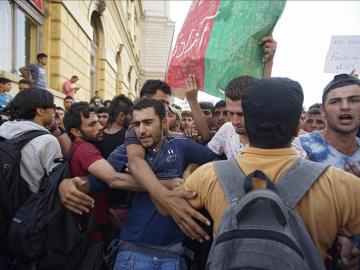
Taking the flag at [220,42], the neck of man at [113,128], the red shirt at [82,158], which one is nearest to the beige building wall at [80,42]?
the neck of man at [113,128]

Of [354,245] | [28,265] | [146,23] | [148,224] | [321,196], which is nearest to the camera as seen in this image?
[321,196]

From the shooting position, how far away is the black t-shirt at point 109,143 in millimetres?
3007

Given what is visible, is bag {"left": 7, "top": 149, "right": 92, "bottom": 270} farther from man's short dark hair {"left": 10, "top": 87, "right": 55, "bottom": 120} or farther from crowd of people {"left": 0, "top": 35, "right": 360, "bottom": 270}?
man's short dark hair {"left": 10, "top": 87, "right": 55, "bottom": 120}

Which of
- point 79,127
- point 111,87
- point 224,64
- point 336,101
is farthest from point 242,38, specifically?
point 111,87

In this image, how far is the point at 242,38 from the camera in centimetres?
255

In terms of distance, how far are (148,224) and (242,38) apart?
4.89ft

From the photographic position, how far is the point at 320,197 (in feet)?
3.92

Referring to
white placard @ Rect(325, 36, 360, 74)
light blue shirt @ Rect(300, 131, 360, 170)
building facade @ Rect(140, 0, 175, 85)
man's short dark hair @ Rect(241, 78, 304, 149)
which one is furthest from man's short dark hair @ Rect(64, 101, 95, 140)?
building facade @ Rect(140, 0, 175, 85)

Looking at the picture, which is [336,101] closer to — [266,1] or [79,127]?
[266,1]

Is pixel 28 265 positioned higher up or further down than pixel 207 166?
further down

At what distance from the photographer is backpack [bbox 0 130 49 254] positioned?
2172 millimetres

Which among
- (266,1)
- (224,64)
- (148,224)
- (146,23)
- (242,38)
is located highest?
(146,23)

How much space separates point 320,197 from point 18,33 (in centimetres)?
808

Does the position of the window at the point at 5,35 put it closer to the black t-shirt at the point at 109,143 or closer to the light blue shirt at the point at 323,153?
the black t-shirt at the point at 109,143
